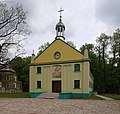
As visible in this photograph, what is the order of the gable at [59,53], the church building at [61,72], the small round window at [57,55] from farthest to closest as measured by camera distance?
1. the small round window at [57,55]
2. the gable at [59,53]
3. the church building at [61,72]

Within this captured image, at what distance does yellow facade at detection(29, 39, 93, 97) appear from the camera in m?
30.9

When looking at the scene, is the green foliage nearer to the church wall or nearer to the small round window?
the church wall

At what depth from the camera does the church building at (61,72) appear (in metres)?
30.9

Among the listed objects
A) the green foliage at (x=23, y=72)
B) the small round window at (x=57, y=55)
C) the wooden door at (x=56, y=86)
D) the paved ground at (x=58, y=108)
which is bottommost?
the paved ground at (x=58, y=108)

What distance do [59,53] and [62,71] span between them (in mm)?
2769

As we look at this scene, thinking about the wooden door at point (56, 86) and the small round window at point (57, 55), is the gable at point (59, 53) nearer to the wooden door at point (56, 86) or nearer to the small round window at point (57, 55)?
the small round window at point (57, 55)

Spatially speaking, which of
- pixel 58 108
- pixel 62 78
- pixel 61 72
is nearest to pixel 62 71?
pixel 61 72

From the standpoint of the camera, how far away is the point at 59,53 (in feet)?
110

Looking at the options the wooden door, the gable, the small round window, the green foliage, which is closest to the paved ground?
the wooden door

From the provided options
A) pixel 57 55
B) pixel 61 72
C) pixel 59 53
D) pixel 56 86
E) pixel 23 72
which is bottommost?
pixel 56 86

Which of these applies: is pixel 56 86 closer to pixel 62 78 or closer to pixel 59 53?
pixel 62 78

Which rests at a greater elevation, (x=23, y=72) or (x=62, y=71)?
(x=23, y=72)

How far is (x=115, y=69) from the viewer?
168ft

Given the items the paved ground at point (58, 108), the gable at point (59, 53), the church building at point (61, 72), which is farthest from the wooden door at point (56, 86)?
the paved ground at point (58, 108)
